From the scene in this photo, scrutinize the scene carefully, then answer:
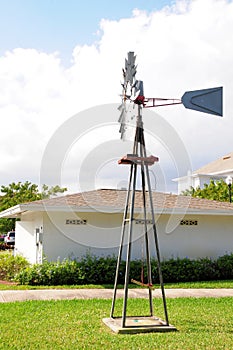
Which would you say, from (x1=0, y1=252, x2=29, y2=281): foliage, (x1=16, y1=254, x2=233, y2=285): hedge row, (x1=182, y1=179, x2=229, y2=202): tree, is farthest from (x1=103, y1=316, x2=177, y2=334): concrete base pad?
(x1=182, y1=179, x2=229, y2=202): tree

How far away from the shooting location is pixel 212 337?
24.0ft

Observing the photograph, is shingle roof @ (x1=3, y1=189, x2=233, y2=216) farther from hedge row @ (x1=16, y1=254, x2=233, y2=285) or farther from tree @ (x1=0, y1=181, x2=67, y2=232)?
tree @ (x1=0, y1=181, x2=67, y2=232)

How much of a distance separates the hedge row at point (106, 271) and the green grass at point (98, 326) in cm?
276

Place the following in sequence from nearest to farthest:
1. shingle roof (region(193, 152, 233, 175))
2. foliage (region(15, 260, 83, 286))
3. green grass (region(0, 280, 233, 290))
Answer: green grass (region(0, 280, 233, 290))
foliage (region(15, 260, 83, 286))
shingle roof (region(193, 152, 233, 175))

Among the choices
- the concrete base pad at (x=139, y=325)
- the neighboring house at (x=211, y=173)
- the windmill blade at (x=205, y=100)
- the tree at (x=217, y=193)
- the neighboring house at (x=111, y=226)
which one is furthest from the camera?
the neighboring house at (x=211, y=173)

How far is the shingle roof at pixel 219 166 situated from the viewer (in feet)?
145

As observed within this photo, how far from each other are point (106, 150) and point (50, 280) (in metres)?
4.37

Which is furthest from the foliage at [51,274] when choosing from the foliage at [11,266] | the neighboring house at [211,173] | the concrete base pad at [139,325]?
the neighboring house at [211,173]

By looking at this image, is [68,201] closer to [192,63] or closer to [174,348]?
[192,63]

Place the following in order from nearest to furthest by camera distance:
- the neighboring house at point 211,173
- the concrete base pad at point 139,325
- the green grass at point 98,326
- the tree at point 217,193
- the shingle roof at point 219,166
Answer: the green grass at point 98,326
the concrete base pad at point 139,325
the tree at point 217,193
the neighboring house at point 211,173
the shingle roof at point 219,166

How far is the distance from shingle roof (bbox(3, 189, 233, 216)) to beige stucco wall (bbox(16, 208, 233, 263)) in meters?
0.39

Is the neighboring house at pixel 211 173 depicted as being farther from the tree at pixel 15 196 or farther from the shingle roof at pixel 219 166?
the tree at pixel 15 196

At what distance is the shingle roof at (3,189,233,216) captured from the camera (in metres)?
14.3

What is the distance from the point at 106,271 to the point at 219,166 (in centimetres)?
3367
